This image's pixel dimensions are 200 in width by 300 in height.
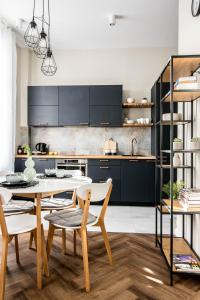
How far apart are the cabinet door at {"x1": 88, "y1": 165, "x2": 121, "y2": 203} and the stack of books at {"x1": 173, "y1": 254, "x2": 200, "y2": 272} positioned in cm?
225

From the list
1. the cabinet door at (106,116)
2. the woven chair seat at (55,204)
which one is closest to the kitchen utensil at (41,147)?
the cabinet door at (106,116)

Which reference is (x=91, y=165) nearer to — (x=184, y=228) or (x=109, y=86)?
(x=109, y=86)

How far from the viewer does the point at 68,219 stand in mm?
2072

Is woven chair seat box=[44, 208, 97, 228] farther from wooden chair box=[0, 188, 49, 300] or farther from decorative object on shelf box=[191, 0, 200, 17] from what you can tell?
decorative object on shelf box=[191, 0, 200, 17]

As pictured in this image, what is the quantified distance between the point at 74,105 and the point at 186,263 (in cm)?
347

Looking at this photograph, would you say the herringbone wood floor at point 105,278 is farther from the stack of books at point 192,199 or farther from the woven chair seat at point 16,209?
the stack of books at point 192,199

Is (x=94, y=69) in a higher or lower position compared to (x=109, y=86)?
higher

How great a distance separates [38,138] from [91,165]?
1.46 meters

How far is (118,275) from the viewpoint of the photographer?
206cm

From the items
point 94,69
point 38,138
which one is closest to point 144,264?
point 38,138

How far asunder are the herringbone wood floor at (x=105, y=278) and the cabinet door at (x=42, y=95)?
2.95 metres

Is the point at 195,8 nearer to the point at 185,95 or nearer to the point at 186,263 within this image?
the point at 185,95

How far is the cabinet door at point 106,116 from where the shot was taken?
15.3 feet

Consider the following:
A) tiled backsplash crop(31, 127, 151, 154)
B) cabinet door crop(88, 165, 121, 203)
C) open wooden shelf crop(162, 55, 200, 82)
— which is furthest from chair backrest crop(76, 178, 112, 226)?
tiled backsplash crop(31, 127, 151, 154)
